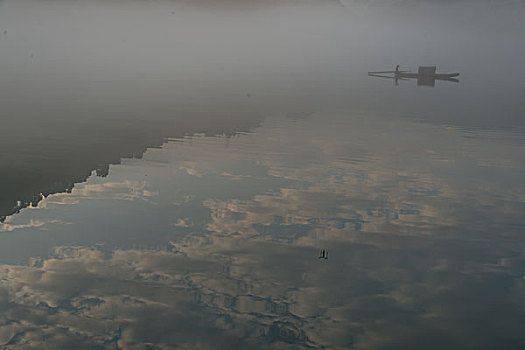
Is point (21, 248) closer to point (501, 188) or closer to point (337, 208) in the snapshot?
point (337, 208)

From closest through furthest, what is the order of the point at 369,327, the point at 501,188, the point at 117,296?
the point at 369,327 < the point at 117,296 < the point at 501,188

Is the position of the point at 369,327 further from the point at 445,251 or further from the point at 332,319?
the point at 445,251

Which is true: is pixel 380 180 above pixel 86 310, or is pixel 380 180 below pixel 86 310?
above

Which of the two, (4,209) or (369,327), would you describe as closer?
(369,327)

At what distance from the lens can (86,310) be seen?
18484 millimetres

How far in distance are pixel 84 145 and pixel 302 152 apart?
16.8m

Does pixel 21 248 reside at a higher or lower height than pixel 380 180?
lower

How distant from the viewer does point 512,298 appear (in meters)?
20.3

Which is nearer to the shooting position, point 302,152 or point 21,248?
point 21,248

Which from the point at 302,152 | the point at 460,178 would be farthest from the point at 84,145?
the point at 460,178

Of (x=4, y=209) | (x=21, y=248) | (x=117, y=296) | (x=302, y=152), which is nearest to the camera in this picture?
(x=117, y=296)

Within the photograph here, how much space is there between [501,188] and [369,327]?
20.7 m

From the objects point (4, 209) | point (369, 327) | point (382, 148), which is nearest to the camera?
point (369, 327)

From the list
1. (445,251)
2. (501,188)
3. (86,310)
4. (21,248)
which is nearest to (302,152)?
(501,188)
